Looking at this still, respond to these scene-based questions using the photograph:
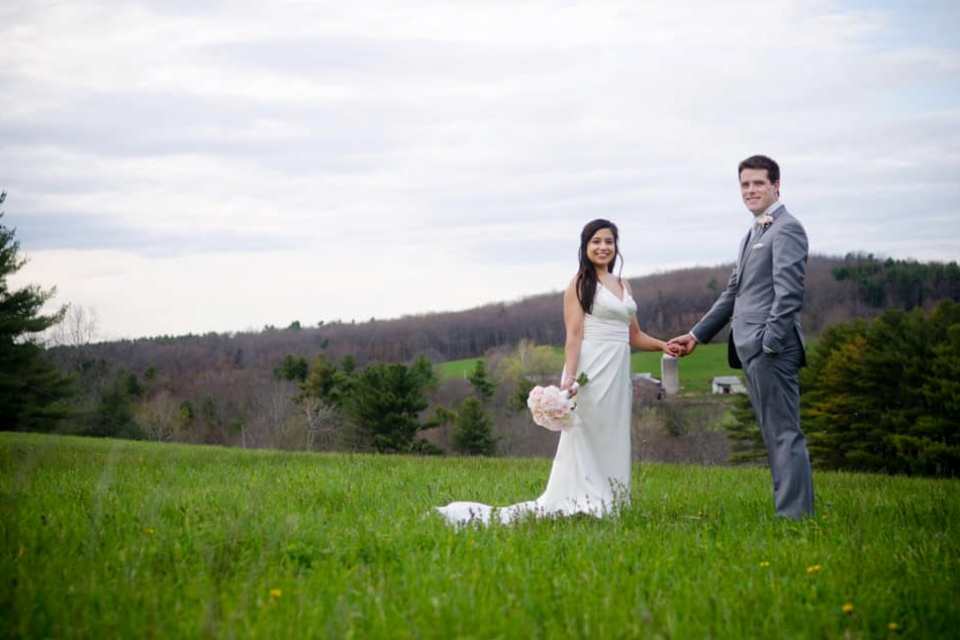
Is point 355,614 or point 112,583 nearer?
point 355,614

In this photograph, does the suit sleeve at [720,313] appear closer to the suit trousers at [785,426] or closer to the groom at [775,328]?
the groom at [775,328]

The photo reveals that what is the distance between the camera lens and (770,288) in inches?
317

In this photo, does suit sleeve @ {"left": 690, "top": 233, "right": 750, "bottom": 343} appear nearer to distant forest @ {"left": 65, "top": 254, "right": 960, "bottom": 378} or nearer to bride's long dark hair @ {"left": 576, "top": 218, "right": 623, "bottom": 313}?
bride's long dark hair @ {"left": 576, "top": 218, "right": 623, "bottom": 313}

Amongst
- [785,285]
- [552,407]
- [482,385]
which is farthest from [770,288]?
[482,385]

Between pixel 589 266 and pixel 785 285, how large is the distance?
2.11 metres

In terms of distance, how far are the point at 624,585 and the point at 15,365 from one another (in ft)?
187

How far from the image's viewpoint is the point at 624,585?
4.96 meters

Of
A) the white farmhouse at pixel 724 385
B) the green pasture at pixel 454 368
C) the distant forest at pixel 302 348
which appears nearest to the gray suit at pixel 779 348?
the distant forest at pixel 302 348

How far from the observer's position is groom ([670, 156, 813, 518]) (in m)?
7.75

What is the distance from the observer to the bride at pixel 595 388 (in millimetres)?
8547

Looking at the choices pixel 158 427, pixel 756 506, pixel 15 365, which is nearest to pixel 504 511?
pixel 756 506

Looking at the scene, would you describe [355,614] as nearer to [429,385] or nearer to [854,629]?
[854,629]

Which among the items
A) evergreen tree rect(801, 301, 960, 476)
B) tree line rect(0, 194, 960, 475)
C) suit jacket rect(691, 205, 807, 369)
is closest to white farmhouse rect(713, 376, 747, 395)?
tree line rect(0, 194, 960, 475)

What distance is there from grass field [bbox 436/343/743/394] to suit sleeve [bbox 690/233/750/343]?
76.2m
